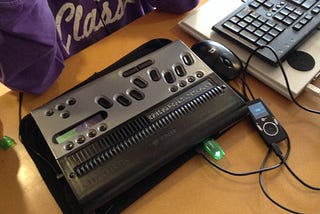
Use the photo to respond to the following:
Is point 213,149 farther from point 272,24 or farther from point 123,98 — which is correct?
point 272,24

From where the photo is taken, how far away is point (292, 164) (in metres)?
0.48

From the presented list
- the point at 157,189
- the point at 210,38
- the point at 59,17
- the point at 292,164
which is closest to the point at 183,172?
the point at 157,189

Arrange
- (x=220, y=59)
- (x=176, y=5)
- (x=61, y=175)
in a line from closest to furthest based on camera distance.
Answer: (x=61, y=175) → (x=220, y=59) → (x=176, y=5)

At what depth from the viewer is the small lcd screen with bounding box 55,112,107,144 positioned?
466 millimetres

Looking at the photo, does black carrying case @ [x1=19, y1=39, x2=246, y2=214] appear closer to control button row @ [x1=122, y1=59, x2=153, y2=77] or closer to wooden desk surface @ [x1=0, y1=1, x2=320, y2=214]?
wooden desk surface @ [x1=0, y1=1, x2=320, y2=214]

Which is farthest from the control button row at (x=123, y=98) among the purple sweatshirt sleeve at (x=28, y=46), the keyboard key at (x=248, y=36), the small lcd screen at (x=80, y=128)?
the keyboard key at (x=248, y=36)

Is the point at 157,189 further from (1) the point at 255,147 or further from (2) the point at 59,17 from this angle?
(2) the point at 59,17

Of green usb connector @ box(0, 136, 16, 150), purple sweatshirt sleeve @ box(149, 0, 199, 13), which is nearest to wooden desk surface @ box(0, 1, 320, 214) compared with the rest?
green usb connector @ box(0, 136, 16, 150)

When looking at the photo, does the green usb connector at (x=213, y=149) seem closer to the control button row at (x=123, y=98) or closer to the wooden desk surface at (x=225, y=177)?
the wooden desk surface at (x=225, y=177)

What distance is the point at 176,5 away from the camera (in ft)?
2.19

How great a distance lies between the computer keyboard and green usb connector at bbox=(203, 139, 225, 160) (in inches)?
7.4

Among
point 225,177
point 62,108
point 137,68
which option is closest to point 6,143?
point 62,108

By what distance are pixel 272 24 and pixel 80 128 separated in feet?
1.32

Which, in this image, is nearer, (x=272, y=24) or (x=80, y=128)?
(x=80, y=128)
